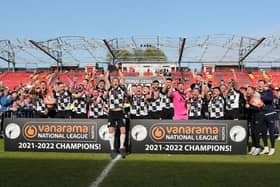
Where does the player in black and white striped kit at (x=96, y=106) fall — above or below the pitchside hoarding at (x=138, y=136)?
above

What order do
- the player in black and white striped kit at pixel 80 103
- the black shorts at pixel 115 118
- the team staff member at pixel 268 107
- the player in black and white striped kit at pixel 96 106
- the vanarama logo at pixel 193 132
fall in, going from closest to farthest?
1. the black shorts at pixel 115 118
2. the vanarama logo at pixel 193 132
3. the team staff member at pixel 268 107
4. the player in black and white striped kit at pixel 96 106
5. the player in black and white striped kit at pixel 80 103

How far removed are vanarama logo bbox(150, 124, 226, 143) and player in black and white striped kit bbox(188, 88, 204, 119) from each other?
7.47 feet

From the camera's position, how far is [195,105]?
14711mm

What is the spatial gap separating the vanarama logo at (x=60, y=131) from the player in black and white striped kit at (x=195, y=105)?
359 cm

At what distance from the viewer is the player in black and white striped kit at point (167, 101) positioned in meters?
13.0

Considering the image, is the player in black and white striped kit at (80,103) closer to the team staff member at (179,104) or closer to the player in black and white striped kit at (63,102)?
the player in black and white striped kit at (63,102)

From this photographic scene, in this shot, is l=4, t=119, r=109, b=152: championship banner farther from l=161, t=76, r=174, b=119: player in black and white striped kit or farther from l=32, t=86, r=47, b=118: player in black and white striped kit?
l=32, t=86, r=47, b=118: player in black and white striped kit

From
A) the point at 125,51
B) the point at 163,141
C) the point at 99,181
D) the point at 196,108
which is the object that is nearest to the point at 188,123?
the point at 163,141

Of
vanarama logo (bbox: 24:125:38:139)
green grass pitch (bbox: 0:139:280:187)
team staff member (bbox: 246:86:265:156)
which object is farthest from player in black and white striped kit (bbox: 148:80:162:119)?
vanarama logo (bbox: 24:125:38:139)

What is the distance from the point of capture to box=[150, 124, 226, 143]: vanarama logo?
12047 mm

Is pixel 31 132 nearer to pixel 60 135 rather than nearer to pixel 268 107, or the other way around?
pixel 60 135

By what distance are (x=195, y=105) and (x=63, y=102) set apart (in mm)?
3962

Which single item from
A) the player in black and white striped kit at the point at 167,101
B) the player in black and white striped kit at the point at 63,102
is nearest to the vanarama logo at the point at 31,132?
the player in black and white striped kit at the point at 63,102

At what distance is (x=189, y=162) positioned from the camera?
10.6 metres
